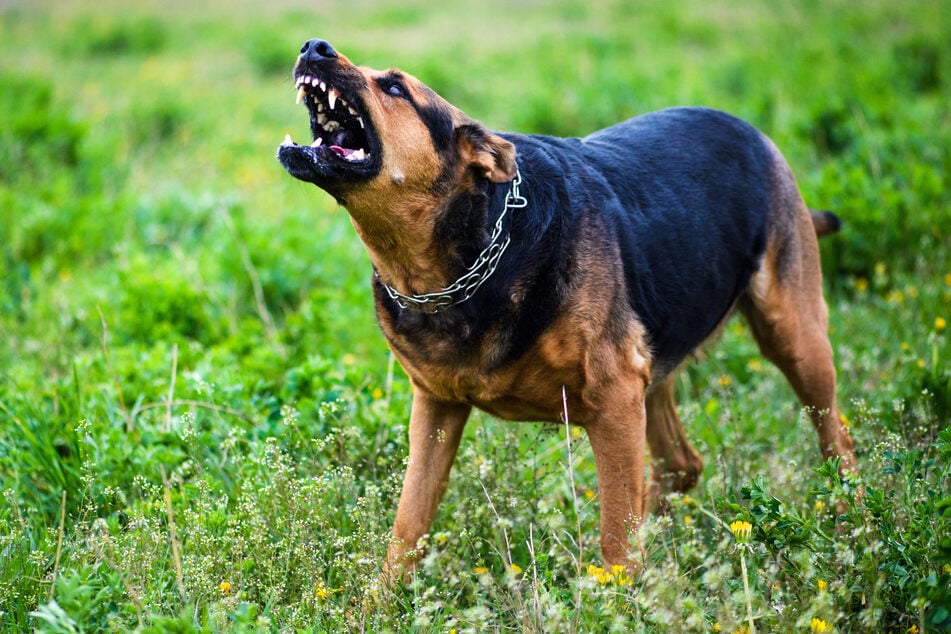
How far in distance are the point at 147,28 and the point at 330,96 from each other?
48.3ft

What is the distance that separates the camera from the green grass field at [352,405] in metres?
3.21

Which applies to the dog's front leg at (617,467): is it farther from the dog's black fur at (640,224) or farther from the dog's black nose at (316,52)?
the dog's black nose at (316,52)

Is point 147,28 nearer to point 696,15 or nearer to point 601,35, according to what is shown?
point 601,35

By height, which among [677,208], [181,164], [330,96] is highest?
[330,96]

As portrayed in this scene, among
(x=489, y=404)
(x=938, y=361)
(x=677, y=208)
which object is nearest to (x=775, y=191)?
(x=677, y=208)

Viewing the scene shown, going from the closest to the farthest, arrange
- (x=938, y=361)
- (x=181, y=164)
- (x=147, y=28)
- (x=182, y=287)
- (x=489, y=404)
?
(x=489, y=404) < (x=938, y=361) < (x=182, y=287) < (x=181, y=164) < (x=147, y=28)

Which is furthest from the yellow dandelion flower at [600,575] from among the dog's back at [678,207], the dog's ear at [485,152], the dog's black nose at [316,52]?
the dog's black nose at [316,52]

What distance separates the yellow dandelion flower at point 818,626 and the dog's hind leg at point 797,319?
1.82 metres

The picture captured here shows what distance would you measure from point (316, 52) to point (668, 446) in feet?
8.57

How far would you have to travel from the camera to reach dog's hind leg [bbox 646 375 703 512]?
4781 millimetres

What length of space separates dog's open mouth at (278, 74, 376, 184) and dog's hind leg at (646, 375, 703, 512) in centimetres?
207

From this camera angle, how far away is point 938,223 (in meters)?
6.61

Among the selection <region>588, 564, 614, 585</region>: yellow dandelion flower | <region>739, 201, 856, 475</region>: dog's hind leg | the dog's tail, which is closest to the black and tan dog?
<region>588, 564, 614, 585</region>: yellow dandelion flower

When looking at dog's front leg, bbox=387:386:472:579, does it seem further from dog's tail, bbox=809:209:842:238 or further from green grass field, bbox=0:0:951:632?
dog's tail, bbox=809:209:842:238
